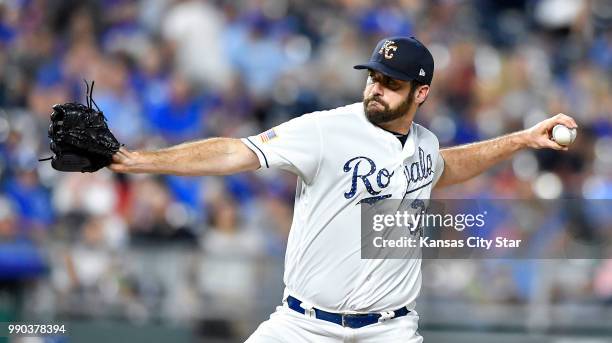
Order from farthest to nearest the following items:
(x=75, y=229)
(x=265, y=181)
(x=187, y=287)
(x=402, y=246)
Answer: (x=265, y=181) → (x=75, y=229) → (x=187, y=287) → (x=402, y=246)

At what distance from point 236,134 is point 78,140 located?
6.06 metres

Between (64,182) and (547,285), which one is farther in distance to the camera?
(64,182)

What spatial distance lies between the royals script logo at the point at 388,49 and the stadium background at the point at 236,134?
3.57 meters

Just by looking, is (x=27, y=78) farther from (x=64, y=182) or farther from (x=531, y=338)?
(x=531, y=338)

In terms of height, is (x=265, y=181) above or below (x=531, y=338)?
above

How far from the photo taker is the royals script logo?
5258 millimetres

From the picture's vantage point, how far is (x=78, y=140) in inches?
180

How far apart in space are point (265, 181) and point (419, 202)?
4.87m

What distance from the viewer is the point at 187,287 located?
8.66m

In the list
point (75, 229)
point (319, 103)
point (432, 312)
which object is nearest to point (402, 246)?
point (432, 312)

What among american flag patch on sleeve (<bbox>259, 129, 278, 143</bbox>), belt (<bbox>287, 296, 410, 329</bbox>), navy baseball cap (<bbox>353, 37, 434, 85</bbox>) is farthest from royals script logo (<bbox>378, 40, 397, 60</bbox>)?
belt (<bbox>287, 296, 410, 329</bbox>)

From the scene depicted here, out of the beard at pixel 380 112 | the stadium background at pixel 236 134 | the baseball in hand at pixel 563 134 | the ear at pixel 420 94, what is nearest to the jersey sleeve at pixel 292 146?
the beard at pixel 380 112

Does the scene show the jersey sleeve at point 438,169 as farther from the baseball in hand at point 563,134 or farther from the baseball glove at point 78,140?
the baseball glove at point 78,140

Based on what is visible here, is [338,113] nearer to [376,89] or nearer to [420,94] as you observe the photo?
[376,89]
